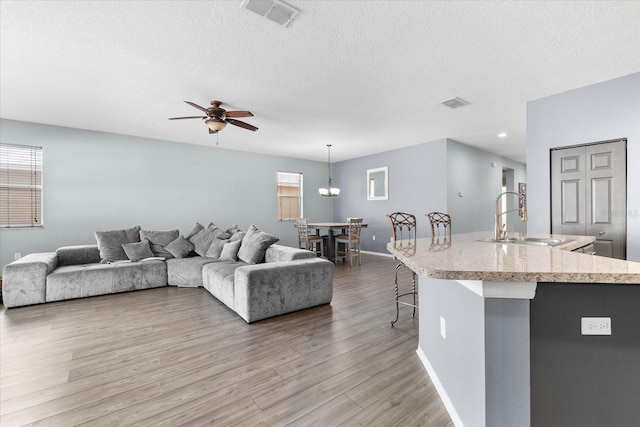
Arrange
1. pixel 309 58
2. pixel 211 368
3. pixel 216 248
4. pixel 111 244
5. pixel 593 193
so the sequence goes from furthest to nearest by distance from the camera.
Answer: pixel 216 248 < pixel 111 244 < pixel 593 193 < pixel 309 58 < pixel 211 368

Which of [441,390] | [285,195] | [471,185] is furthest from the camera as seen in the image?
[285,195]

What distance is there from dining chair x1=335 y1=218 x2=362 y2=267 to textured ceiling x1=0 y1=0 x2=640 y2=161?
2236mm

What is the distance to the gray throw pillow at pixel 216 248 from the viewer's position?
4816 millimetres

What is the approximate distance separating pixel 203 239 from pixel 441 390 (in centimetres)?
447

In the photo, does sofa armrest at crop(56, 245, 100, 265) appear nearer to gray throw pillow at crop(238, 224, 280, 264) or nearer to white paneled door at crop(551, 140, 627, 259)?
gray throw pillow at crop(238, 224, 280, 264)

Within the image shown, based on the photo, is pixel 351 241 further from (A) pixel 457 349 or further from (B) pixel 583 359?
(B) pixel 583 359

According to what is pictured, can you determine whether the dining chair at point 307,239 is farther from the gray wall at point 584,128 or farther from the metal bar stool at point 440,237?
the gray wall at point 584,128

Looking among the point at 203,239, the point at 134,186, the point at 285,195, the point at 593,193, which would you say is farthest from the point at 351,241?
the point at 134,186

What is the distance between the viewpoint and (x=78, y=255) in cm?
450

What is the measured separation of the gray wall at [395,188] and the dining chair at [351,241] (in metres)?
1.34

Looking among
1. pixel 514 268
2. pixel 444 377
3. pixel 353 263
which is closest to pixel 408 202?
pixel 353 263

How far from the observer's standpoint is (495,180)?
7.86 metres

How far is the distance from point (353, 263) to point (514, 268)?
5.44 m

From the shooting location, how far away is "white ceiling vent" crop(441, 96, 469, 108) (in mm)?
3938
